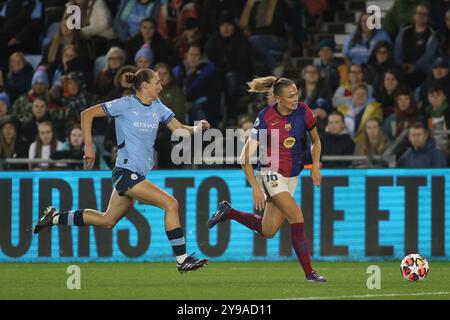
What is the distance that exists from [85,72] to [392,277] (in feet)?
25.7

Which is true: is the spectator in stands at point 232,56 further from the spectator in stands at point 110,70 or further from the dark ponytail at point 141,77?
the dark ponytail at point 141,77

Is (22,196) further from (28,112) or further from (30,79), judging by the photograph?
(30,79)

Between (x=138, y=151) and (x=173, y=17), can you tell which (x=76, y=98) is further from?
(x=138, y=151)

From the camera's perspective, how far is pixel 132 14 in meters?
Answer: 20.3

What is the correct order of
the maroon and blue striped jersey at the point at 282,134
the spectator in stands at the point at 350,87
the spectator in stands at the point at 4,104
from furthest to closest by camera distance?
1. the spectator in stands at the point at 4,104
2. the spectator in stands at the point at 350,87
3. the maroon and blue striped jersey at the point at 282,134

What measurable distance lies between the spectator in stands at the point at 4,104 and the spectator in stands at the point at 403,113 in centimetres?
589

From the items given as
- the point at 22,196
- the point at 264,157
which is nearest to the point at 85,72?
the point at 22,196

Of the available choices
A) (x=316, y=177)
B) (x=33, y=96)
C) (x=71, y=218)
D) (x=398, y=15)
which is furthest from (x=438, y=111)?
(x=71, y=218)

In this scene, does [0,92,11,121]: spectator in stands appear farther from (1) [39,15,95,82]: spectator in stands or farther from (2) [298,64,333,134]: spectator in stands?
(2) [298,64,333,134]: spectator in stands

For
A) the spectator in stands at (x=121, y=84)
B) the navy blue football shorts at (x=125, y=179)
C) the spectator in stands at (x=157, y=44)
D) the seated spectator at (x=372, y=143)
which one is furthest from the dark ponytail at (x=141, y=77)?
the spectator in stands at (x=157, y=44)

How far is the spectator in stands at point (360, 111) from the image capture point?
58.0 ft

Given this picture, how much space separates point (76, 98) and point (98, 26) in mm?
1972

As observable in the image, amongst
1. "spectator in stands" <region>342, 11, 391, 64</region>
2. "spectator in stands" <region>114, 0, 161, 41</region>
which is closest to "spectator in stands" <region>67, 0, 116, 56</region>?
"spectator in stands" <region>114, 0, 161, 41</region>

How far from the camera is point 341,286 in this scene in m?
12.1
